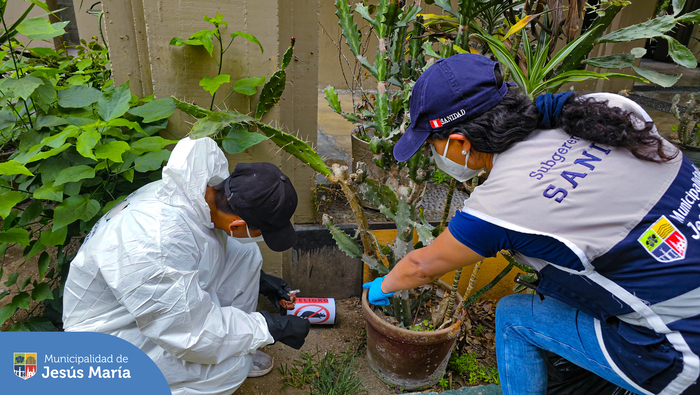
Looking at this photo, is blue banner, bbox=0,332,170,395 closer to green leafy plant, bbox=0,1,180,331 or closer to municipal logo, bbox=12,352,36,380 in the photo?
municipal logo, bbox=12,352,36,380

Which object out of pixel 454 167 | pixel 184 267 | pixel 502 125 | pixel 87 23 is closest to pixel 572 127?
pixel 502 125

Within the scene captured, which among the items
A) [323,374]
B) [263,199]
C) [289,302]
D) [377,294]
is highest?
[263,199]

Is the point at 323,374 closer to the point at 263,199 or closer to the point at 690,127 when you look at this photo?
the point at 263,199

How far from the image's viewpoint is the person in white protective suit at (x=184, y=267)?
1649mm

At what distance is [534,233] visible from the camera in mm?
1325

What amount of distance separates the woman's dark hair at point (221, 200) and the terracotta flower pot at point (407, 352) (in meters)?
0.95

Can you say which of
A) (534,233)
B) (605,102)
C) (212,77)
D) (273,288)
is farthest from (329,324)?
(605,102)

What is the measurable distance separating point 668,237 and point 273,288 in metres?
1.97

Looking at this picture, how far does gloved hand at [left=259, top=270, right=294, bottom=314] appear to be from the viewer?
264 centimetres

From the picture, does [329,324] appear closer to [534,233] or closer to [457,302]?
[457,302]

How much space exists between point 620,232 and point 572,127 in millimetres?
370

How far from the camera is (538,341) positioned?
1.73 m

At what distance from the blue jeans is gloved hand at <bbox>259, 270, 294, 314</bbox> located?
1269 millimetres

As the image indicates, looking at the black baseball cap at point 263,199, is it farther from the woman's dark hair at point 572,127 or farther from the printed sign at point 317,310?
the printed sign at point 317,310
